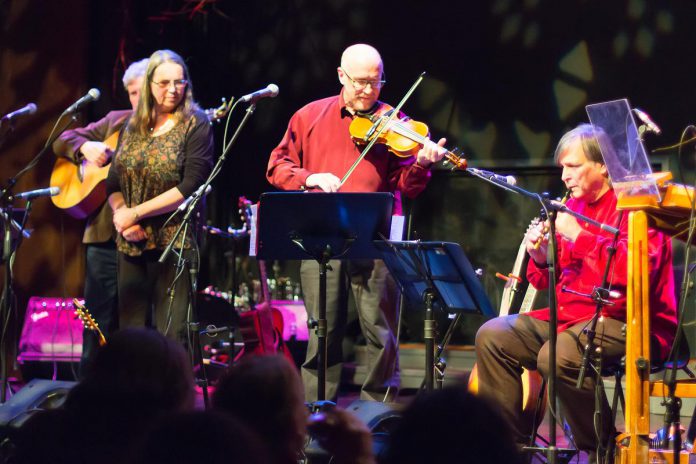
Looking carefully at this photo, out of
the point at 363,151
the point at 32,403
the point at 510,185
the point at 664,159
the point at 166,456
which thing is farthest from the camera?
the point at 664,159

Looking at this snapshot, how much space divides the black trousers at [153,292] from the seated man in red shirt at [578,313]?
1.51 m

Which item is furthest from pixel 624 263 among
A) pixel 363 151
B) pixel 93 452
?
pixel 93 452

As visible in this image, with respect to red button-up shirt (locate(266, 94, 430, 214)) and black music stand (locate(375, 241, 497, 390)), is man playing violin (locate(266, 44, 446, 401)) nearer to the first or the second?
red button-up shirt (locate(266, 94, 430, 214))

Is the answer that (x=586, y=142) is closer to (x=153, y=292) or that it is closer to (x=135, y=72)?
(x=153, y=292)

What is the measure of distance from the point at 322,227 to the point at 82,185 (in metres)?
2.43

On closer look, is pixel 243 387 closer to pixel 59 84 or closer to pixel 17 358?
pixel 17 358

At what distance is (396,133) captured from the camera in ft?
15.6

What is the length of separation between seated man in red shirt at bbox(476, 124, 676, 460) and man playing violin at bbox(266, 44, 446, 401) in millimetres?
633

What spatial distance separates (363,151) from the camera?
484 centimetres

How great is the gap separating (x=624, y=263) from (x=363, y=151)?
4.80 ft

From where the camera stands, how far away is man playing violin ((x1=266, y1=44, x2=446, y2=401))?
15.9 ft

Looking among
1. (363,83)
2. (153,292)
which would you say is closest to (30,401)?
(153,292)

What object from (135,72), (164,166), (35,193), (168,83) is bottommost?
(35,193)

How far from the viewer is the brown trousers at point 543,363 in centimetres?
398
